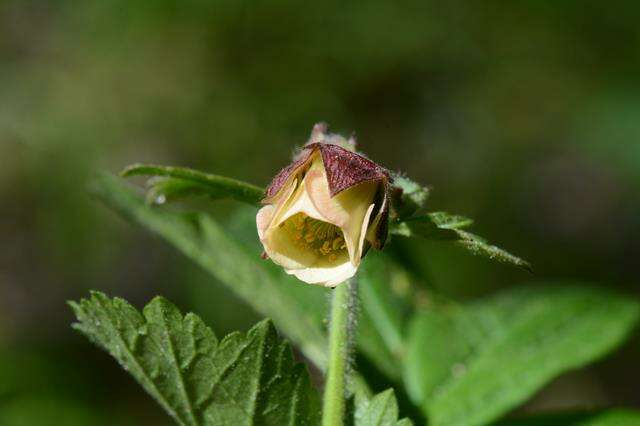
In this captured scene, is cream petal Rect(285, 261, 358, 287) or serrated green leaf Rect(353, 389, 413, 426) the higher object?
cream petal Rect(285, 261, 358, 287)

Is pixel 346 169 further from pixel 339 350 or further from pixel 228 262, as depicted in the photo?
pixel 228 262

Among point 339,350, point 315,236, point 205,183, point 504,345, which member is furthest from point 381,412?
point 504,345

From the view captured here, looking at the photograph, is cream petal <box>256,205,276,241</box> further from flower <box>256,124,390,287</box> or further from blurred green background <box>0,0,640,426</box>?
blurred green background <box>0,0,640,426</box>

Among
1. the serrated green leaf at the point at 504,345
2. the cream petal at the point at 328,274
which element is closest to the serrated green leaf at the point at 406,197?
the cream petal at the point at 328,274

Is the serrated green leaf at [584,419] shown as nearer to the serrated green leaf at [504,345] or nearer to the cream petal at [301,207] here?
the serrated green leaf at [504,345]

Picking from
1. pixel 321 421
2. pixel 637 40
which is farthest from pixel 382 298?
pixel 637 40

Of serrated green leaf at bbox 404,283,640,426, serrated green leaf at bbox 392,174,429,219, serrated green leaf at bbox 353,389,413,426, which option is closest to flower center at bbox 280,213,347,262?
serrated green leaf at bbox 392,174,429,219

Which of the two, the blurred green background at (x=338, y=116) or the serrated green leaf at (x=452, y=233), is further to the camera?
the blurred green background at (x=338, y=116)
